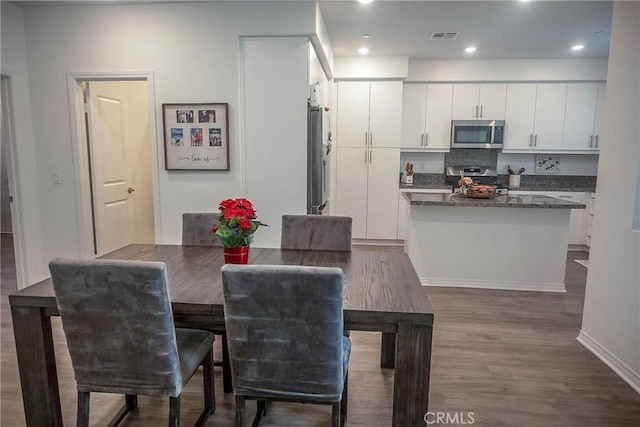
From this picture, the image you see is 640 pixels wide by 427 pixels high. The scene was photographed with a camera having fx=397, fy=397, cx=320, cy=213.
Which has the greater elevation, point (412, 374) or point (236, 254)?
point (236, 254)

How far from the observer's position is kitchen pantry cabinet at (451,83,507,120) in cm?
552

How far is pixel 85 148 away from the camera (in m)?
3.72

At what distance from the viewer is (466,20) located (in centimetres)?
381

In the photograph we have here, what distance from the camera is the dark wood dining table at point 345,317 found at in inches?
59.9

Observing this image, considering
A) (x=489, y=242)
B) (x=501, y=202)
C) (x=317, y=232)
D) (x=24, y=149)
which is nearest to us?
(x=317, y=232)

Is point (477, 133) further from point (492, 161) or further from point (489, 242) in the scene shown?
point (489, 242)

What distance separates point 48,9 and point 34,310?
3082mm

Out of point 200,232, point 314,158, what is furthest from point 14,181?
point 314,158

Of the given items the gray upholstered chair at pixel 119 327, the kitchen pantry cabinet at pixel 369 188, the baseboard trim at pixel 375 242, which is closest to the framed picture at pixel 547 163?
the kitchen pantry cabinet at pixel 369 188

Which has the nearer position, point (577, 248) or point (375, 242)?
point (577, 248)

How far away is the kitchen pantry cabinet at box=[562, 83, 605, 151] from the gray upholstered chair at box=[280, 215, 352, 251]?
458cm

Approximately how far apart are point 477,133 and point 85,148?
475cm

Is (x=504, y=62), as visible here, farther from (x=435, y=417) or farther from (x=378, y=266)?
(x=435, y=417)

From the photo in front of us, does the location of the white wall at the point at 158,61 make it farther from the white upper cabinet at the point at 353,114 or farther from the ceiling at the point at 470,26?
the white upper cabinet at the point at 353,114
